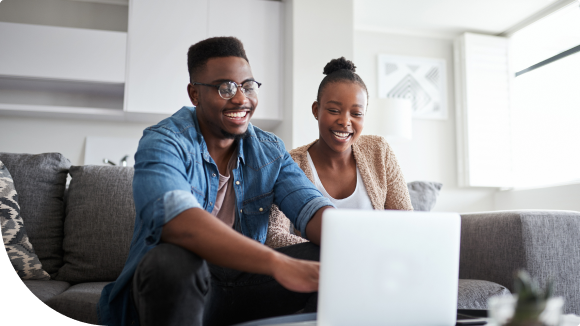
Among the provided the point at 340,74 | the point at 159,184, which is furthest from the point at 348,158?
the point at 159,184

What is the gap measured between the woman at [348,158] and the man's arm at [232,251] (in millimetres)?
702

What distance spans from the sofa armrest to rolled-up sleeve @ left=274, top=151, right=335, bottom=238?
70cm

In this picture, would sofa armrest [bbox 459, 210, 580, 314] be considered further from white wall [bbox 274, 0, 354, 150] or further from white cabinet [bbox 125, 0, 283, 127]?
white cabinet [bbox 125, 0, 283, 127]

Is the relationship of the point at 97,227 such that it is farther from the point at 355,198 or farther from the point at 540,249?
the point at 540,249

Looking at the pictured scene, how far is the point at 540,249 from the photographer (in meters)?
1.44

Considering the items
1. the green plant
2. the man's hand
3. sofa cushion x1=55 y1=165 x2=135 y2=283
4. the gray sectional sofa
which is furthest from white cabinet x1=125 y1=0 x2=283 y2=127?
the green plant

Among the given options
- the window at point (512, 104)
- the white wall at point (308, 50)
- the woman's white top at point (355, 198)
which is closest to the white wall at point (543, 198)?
the window at point (512, 104)

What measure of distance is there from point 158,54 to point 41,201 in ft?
6.32

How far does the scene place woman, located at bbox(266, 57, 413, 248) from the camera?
1559 mm

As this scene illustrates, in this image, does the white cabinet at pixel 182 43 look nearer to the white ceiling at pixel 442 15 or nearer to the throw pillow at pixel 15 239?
the white ceiling at pixel 442 15

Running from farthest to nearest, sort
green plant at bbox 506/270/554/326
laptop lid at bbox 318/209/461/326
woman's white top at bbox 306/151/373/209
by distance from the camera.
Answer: woman's white top at bbox 306/151/373/209 < laptop lid at bbox 318/209/461/326 < green plant at bbox 506/270/554/326

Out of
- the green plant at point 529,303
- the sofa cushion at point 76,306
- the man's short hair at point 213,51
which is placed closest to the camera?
the green plant at point 529,303

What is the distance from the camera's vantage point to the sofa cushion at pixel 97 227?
1628 millimetres

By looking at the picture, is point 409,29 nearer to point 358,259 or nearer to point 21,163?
point 21,163
